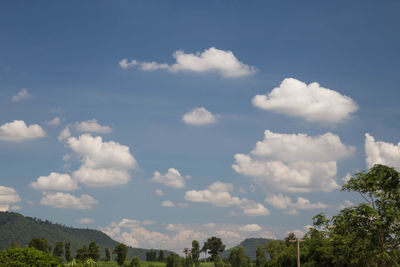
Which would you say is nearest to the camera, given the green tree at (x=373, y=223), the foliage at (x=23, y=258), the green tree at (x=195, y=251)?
the green tree at (x=373, y=223)

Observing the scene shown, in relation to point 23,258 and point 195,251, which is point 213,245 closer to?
point 195,251

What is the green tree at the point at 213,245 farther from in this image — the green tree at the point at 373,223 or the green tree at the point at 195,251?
the green tree at the point at 373,223

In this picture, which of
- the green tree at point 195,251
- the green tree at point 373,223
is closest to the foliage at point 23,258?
the green tree at point 373,223

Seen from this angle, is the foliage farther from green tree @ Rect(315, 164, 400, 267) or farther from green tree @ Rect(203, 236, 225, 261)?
green tree @ Rect(203, 236, 225, 261)

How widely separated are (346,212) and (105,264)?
12416cm

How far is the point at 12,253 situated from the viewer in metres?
49.5

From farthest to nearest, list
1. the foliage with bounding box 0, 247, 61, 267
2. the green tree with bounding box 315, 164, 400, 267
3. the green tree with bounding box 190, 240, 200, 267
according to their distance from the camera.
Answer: the green tree with bounding box 190, 240, 200, 267 < the foliage with bounding box 0, 247, 61, 267 < the green tree with bounding box 315, 164, 400, 267

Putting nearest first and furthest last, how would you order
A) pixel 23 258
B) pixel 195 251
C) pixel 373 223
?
pixel 373 223 → pixel 23 258 → pixel 195 251

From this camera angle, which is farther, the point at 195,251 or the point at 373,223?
the point at 195,251

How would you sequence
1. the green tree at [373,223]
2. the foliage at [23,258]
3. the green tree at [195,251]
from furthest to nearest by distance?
the green tree at [195,251], the foliage at [23,258], the green tree at [373,223]

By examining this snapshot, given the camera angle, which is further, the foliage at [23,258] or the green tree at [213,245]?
the green tree at [213,245]

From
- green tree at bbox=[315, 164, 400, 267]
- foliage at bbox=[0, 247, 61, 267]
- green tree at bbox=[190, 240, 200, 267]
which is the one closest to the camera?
green tree at bbox=[315, 164, 400, 267]

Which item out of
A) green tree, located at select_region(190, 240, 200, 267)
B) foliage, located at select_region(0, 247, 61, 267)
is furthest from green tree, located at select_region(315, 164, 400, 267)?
green tree, located at select_region(190, 240, 200, 267)

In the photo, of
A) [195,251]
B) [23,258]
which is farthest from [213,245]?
[23,258]
